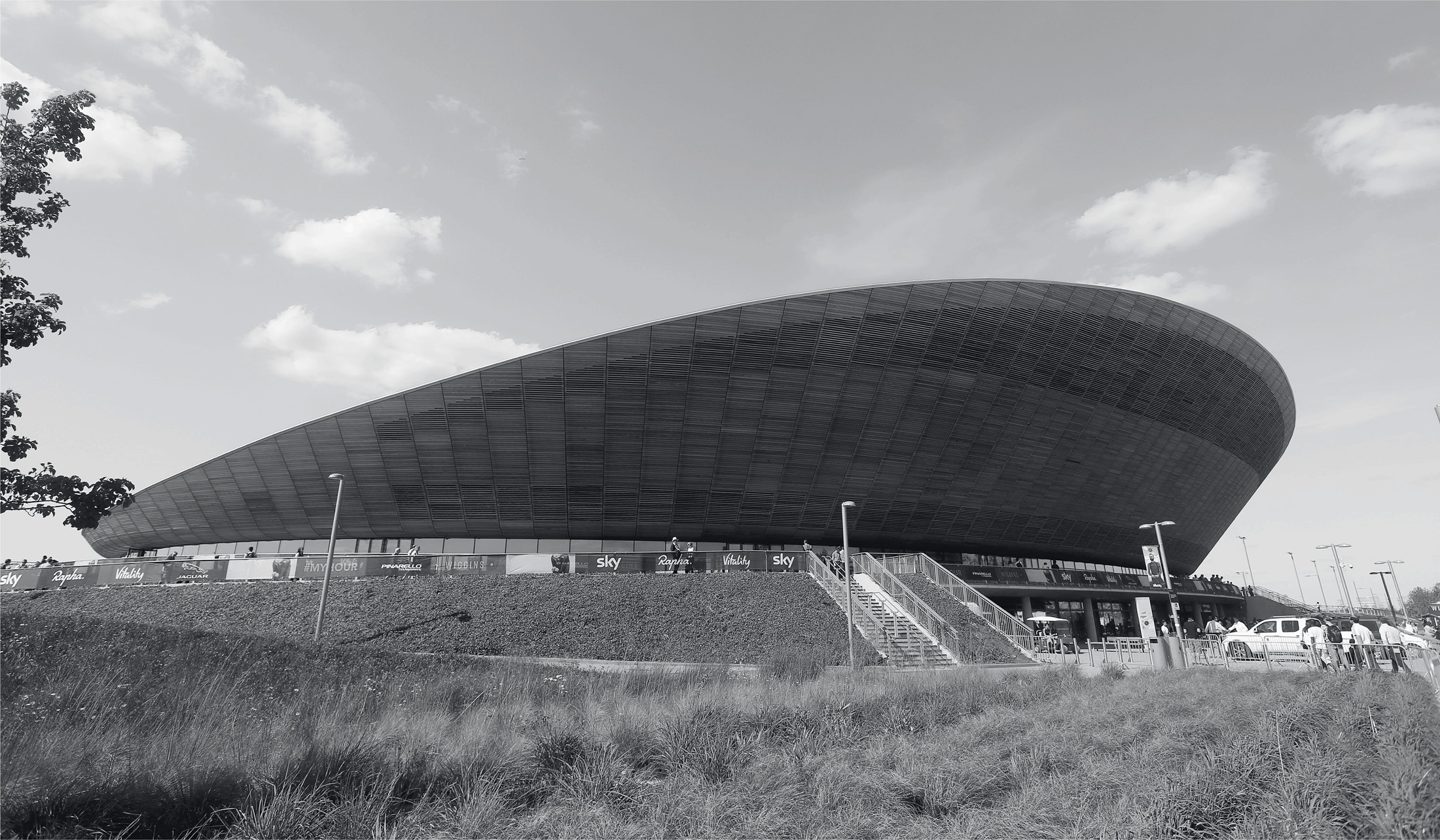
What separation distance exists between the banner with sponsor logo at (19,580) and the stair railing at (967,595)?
127 ft

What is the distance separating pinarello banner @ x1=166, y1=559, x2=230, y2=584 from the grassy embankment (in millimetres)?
23201

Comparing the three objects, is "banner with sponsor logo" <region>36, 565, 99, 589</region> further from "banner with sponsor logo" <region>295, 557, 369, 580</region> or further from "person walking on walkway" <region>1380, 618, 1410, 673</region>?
"person walking on walkway" <region>1380, 618, 1410, 673</region>

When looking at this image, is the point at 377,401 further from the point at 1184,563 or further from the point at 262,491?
the point at 1184,563

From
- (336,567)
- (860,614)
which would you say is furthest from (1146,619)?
(336,567)

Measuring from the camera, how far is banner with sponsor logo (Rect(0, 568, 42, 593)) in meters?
32.0

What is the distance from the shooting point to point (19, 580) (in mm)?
32375

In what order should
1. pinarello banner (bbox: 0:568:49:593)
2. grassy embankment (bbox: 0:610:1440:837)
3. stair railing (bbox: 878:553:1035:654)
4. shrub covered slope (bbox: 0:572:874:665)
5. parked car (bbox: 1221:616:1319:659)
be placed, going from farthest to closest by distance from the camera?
pinarello banner (bbox: 0:568:49:593) < stair railing (bbox: 878:553:1035:654) < parked car (bbox: 1221:616:1319:659) < shrub covered slope (bbox: 0:572:874:665) < grassy embankment (bbox: 0:610:1440:837)

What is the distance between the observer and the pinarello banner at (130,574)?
1214 inches

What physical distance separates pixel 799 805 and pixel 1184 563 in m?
64.9

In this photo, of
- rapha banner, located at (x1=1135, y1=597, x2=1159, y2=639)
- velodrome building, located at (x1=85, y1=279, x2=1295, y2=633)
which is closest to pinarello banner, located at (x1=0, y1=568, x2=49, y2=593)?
velodrome building, located at (x1=85, y1=279, x2=1295, y2=633)

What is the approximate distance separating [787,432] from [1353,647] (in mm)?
23081

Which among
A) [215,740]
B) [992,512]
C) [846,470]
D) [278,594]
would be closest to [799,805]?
[215,740]

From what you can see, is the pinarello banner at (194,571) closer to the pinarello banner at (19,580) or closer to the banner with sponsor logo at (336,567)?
the banner with sponsor logo at (336,567)

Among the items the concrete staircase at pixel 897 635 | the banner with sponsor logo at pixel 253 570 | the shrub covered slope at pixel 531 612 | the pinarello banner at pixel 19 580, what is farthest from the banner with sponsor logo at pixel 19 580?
the concrete staircase at pixel 897 635
